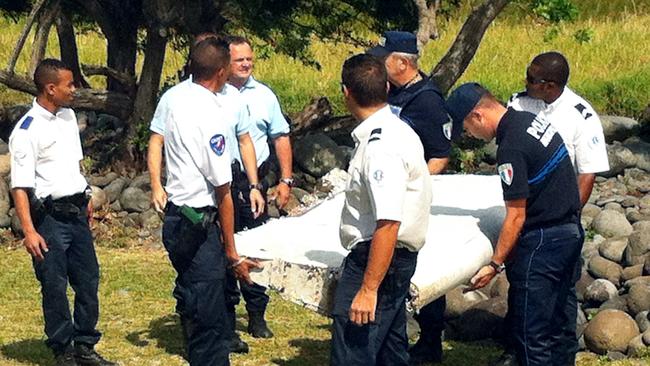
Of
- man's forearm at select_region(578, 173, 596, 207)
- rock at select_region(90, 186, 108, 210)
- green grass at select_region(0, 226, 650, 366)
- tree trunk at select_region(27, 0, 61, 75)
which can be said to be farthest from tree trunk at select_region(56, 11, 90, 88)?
man's forearm at select_region(578, 173, 596, 207)

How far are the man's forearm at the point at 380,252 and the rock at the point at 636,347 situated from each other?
243 centimetres

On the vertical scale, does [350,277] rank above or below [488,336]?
above

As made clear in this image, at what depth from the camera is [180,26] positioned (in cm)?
1300

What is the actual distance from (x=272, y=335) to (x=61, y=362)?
1459 millimetres

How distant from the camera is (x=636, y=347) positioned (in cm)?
759

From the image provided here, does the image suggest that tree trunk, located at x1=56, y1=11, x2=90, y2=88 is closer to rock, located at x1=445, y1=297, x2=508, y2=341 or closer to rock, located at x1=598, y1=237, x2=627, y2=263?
rock, located at x1=598, y1=237, x2=627, y2=263

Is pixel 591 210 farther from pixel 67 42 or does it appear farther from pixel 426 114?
pixel 67 42

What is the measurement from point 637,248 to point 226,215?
3565mm

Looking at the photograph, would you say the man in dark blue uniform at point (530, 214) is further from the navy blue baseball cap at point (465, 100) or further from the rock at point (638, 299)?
the rock at point (638, 299)

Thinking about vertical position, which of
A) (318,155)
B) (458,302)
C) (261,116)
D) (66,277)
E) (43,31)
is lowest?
(458,302)

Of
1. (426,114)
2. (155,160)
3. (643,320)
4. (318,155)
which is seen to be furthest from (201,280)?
(318,155)

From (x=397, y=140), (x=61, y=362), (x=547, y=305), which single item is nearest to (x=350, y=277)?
(x=397, y=140)

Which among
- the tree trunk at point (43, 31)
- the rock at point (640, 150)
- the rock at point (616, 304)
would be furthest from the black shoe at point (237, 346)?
the rock at point (640, 150)

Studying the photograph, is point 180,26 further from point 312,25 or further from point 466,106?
→ point 466,106
